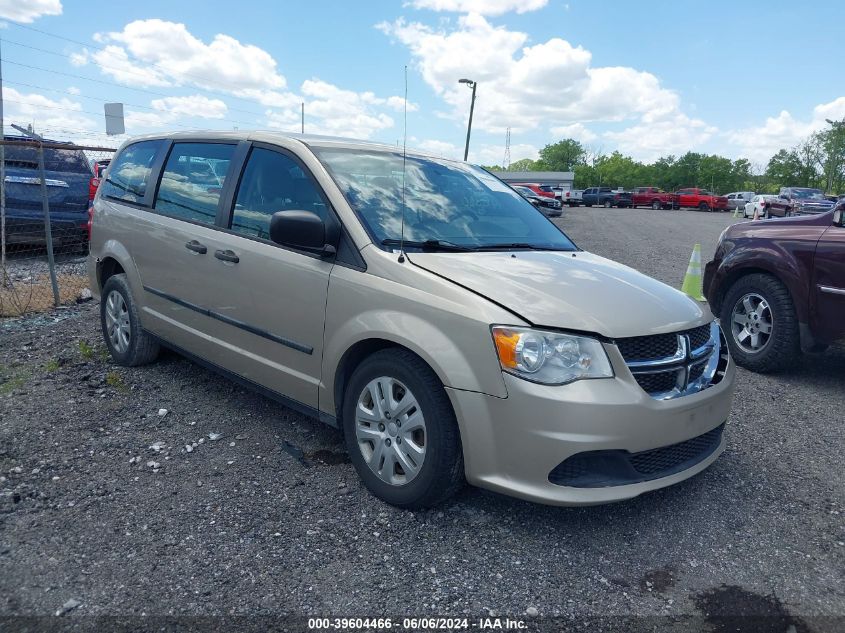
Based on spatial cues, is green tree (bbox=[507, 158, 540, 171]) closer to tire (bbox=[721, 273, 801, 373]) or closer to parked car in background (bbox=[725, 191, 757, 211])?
parked car in background (bbox=[725, 191, 757, 211])

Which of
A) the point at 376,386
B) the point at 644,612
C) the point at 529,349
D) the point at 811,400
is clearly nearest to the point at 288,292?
the point at 376,386

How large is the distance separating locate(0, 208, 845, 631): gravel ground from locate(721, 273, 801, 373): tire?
99 centimetres

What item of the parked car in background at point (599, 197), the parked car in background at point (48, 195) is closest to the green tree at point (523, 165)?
the parked car in background at point (599, 197)

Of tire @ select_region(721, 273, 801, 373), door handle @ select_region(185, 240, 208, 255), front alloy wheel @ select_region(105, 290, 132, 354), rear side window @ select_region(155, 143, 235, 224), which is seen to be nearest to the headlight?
door handle @ select_region(185, 240, 208, 255)

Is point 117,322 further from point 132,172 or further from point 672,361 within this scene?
point 672,361

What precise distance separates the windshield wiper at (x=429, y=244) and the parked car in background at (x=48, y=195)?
287 inches

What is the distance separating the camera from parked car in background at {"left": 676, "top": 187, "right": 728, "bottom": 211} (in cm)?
4766

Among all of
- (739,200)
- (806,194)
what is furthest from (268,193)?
(739,200)

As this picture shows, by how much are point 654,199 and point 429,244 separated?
49.8 m

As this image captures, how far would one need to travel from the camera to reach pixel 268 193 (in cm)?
383

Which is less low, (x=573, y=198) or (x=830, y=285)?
(x=830, y=285)

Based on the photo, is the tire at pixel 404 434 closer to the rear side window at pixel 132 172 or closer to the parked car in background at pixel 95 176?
the rear side window at pixel 132 172

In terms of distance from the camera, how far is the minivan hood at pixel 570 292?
2.81 meters

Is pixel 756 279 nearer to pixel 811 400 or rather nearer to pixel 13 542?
pixel 811 400
